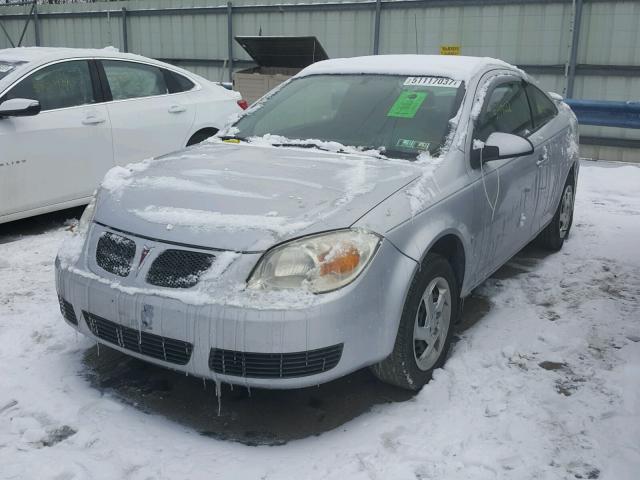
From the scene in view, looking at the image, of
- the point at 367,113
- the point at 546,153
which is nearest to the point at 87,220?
the point at 367,113

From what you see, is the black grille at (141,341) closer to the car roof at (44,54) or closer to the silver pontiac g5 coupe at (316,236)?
the silver pontiac g5 coupe at (316,236)

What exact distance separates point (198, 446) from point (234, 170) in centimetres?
135

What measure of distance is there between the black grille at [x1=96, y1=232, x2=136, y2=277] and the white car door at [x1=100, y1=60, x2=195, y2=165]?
331cm

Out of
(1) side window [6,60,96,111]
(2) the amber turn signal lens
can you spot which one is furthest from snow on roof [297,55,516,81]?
(1) side window [6,60,96,111]

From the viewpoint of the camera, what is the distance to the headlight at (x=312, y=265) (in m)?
2.69

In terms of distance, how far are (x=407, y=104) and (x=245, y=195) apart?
133 centimetres

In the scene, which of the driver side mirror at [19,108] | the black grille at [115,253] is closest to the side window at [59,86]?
the driver side mirror at [19,108]

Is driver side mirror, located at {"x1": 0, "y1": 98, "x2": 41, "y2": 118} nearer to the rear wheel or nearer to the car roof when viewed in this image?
the car roof

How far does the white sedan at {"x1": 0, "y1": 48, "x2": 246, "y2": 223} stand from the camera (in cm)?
541

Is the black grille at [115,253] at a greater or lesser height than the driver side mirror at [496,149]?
lesser

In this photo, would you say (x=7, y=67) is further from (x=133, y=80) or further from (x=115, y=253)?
(x=115, y=253)

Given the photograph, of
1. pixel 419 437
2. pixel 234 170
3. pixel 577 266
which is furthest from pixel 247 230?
pixel 577 266

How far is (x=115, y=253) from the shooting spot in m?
2.96

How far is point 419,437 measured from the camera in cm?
285
